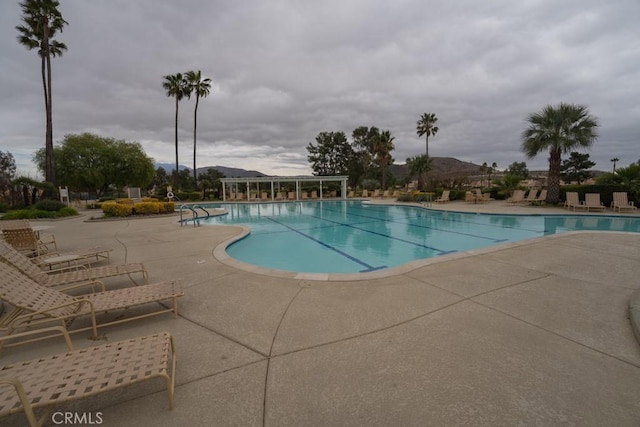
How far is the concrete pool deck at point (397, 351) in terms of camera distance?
1.62m

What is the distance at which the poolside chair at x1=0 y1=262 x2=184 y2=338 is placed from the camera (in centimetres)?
229

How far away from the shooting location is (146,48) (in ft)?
40.5

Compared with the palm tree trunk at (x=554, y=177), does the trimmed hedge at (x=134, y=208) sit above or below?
below

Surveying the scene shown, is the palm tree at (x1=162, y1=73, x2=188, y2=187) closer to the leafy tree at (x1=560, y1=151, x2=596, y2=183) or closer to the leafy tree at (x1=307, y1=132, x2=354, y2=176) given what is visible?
the leafy tree at (x1=307, y1=132, x2=354, y2=176)

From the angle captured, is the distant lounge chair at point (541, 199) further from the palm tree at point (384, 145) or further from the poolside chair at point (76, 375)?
the poolside chair at point (76, 375)

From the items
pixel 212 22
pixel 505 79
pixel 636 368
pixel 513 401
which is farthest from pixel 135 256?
pixel 505 79

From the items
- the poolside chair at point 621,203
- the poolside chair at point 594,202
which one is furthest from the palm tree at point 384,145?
the poolside chair at point 621,203

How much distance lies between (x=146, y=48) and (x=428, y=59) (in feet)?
49.3

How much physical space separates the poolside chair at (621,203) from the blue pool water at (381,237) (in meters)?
1.76

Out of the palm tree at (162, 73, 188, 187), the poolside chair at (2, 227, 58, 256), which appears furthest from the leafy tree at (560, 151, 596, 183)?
the poolside chair at (2, 227, 58, 256)

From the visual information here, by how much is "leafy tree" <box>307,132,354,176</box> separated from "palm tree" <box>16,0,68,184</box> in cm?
3151

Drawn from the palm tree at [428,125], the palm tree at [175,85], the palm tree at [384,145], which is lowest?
the palm tree at [384,145]

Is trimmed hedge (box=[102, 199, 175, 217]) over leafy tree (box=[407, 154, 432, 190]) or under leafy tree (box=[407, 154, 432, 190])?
under

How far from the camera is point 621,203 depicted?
492 inches
